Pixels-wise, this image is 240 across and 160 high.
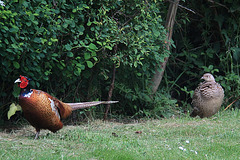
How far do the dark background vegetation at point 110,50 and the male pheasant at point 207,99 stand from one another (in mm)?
552

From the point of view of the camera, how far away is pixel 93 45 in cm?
547

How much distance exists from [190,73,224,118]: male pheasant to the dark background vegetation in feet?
1.81

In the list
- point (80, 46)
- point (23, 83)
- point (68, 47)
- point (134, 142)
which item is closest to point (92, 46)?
point (80, 46)

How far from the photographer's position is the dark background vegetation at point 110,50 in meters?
5.00

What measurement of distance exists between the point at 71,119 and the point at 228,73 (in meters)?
3.42

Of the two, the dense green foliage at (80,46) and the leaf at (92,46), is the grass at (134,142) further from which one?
the leaf at (92,46)

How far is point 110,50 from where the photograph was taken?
6.28 m

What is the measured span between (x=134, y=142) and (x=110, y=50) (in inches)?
85.7

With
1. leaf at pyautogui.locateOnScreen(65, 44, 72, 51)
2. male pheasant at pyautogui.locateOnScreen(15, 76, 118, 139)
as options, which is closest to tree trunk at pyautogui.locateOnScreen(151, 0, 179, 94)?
leaf at pyautogui.locateOnScreen(65, 44, 72, 51)

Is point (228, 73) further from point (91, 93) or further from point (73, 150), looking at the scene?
point (73, 150)

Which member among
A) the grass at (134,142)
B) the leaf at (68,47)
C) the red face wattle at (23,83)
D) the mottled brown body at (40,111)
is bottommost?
the grass at (134,142)

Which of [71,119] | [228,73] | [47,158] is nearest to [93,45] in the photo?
[71,119]

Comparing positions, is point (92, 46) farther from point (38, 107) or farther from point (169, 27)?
point (169, 27)

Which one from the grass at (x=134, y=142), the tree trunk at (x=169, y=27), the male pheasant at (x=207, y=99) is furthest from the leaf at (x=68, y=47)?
the male pheasant at (x=207, y=99)
